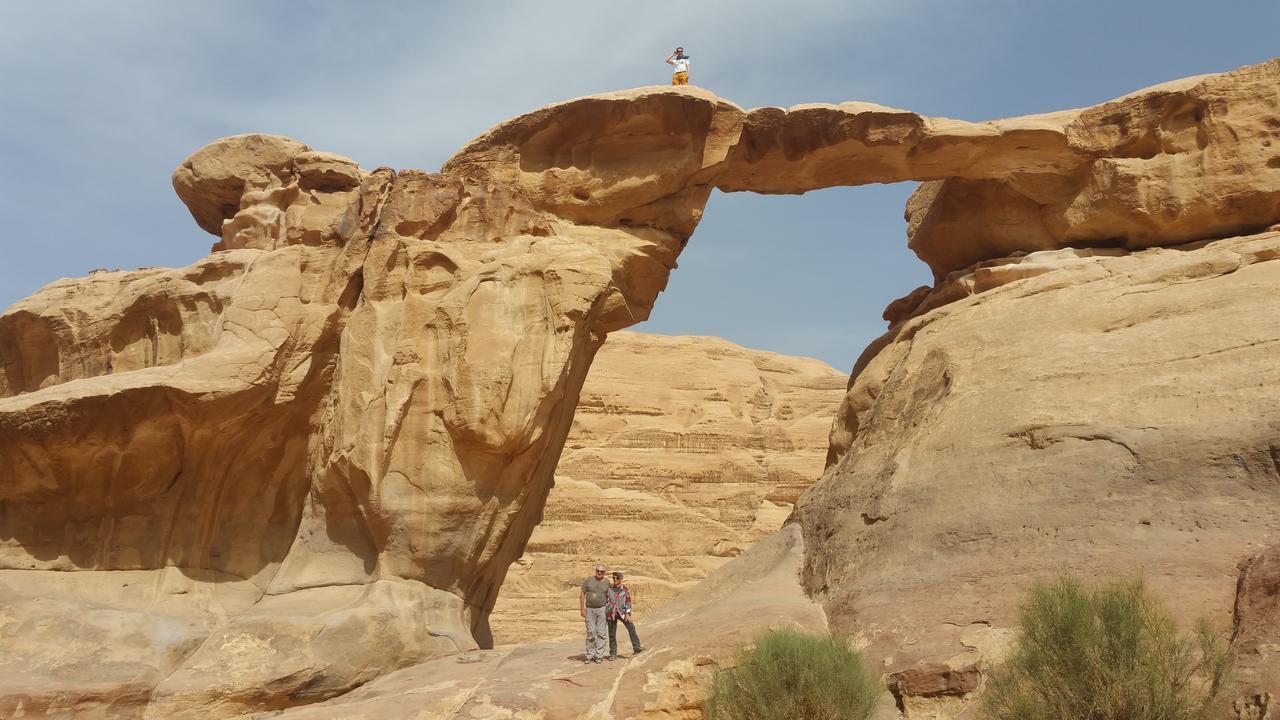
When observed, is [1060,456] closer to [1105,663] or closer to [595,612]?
[1105,663]

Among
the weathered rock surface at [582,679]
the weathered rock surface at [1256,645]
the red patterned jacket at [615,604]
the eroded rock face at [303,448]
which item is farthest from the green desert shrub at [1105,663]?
the eroded rock face at [303,448]

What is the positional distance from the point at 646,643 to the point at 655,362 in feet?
93.6

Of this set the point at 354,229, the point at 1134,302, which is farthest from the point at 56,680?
the point at 1134,302

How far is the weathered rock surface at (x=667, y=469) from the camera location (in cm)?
3139

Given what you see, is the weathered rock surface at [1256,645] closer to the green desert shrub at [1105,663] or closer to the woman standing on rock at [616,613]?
the green desert shrub at [1105,663]

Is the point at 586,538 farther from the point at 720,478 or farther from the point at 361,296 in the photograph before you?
the point at 361,296

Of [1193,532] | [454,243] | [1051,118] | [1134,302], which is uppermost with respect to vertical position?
[1051,118]

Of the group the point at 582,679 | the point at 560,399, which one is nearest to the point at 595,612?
the point at 582,679

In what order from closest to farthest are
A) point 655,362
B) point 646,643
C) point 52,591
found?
point 646,643 < point 52,591 < point 655,362

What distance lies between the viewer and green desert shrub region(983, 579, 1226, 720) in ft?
27.2

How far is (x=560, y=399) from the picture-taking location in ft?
46.4

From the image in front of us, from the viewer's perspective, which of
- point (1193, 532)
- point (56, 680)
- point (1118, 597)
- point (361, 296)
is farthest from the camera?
point (361, 296)

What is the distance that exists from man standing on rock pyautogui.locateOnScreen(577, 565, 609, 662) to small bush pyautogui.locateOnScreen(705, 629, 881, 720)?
151 centimetres

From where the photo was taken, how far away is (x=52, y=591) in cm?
1330
